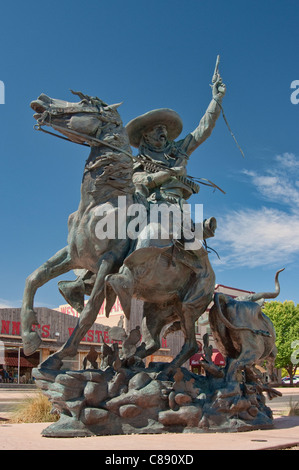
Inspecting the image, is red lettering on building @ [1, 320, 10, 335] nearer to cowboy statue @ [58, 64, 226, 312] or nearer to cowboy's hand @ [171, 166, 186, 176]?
cowboy statue @ [58, 64, 226, 312]

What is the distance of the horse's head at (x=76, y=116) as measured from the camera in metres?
6.09

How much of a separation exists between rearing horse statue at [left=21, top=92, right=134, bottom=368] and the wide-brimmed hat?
45.9 inches

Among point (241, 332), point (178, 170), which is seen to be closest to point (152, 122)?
point (178, 170)

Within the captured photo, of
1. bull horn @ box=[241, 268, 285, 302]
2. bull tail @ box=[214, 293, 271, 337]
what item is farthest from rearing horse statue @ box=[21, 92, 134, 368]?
bull horn @ box=[241, 268, 285, 302]

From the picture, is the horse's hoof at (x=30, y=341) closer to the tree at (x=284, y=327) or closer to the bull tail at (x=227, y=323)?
the bull tail at (x=227, y=323)

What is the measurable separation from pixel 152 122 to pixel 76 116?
1.66 meters

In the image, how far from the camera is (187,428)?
5.67 metres

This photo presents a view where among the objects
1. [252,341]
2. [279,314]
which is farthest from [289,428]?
[279,314]

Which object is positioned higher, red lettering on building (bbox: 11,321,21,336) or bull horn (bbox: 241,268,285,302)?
bull horn (bbox: 241,268,285,302)

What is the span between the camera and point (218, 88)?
7.94m

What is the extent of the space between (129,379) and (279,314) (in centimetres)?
3712

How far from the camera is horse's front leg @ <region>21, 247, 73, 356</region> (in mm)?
5902

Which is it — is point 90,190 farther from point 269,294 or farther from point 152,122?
point 269,294
